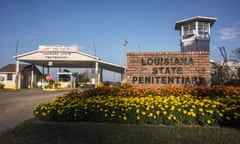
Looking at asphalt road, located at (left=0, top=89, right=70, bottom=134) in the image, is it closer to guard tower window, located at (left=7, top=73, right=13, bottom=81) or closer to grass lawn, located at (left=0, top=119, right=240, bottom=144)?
grass lawn, located at (left=0, top=119, right=240, bottom=144)

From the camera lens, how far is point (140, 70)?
8.29m

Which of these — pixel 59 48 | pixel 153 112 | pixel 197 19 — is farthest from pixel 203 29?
pixel 59 48

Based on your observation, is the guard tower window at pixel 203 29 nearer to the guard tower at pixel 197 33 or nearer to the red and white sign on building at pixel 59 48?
the guard tower at pixel 197 33

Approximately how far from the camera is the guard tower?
680 inches

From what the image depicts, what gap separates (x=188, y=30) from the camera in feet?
59.4

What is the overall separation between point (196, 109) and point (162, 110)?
0.85m

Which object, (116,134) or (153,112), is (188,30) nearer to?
(153,112)

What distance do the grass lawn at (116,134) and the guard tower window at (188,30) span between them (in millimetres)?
14843

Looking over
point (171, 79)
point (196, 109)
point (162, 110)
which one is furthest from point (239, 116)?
point (171, 79)

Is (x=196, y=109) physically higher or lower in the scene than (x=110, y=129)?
higher

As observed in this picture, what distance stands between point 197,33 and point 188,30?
3.71 ft

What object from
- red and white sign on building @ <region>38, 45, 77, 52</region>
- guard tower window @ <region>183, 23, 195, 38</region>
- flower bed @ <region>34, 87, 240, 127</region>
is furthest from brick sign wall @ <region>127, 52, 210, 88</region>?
red and white sign on building @ <region>38, 45, 77, 52</region>

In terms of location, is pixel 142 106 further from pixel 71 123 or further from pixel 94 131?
pixel 71 123

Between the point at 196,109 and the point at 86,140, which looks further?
the point at 196,109
